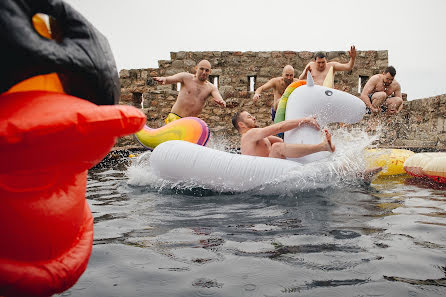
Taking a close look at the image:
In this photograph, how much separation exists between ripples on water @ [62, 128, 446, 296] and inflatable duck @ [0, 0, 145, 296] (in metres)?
0.73

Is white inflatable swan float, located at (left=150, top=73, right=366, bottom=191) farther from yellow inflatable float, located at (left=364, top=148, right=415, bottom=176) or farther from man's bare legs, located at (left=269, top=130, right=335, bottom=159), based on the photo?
yellow inflatable float, located at (left=364, top=148, right=415, bottom=176)

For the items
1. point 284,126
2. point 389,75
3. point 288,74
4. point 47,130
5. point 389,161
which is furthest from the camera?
point 389,75

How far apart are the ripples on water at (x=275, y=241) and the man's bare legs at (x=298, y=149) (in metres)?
0.19

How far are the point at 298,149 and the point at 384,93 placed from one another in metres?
4.36

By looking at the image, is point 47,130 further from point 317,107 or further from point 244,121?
point 244,121

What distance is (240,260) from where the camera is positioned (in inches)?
69.5

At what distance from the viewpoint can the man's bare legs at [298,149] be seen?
3654 millimetres

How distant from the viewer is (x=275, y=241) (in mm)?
2057

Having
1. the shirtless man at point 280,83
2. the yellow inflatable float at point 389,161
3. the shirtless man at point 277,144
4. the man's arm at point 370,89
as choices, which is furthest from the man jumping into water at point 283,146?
the man's arm at point 370,89

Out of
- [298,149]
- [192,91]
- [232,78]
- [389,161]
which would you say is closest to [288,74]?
[192,91]

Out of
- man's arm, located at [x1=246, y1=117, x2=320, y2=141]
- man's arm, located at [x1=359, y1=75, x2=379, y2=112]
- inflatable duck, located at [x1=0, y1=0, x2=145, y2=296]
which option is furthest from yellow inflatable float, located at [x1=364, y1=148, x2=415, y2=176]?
inflatable duck, located at [x1=0, y1=0, x2=145, y2=296]

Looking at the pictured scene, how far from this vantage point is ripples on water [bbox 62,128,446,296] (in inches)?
58.4

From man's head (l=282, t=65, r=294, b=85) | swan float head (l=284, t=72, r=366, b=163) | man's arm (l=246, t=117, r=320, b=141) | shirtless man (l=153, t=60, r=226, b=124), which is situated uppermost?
man's head (l=282, t=65, r=294, b=85)

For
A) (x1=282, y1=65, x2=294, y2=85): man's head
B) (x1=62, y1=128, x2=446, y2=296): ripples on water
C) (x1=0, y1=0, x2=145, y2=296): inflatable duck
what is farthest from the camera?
(x1=282, y1=65, x2=294, y2=85): man's head
